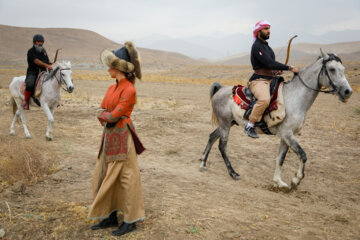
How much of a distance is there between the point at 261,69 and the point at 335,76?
1.30m

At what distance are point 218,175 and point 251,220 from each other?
88.2 inches

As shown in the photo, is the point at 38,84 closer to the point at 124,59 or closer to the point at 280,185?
the point at 124,59

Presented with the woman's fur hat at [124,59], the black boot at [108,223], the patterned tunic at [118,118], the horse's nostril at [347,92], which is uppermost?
the woman's fur hat at [124,59]

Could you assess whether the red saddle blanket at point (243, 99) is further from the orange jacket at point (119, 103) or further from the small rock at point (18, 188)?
the small rock at point (18, 188)

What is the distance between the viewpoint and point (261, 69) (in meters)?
5.62

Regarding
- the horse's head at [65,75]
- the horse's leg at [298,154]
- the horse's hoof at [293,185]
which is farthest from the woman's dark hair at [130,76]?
the horse's head at [65,75]

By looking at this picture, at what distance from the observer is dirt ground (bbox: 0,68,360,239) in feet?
12.2

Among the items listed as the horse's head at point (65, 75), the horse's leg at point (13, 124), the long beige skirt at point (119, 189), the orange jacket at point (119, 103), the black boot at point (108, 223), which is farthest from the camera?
the horse's leg at point (13, 124)

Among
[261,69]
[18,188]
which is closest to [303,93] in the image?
[261,69]

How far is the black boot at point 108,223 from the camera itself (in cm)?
366

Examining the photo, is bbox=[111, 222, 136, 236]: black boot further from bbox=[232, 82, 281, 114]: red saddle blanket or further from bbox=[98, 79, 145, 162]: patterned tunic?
bbox=[232, 82, 281, 114]: red saddle blanket

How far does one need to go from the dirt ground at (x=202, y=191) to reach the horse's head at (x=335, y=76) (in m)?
1.89

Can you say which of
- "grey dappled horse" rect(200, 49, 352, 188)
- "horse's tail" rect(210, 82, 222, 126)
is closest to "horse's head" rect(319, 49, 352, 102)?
"grey dappled horse" rect(200, 49, 352, 188)

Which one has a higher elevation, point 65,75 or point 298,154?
point 65,75
